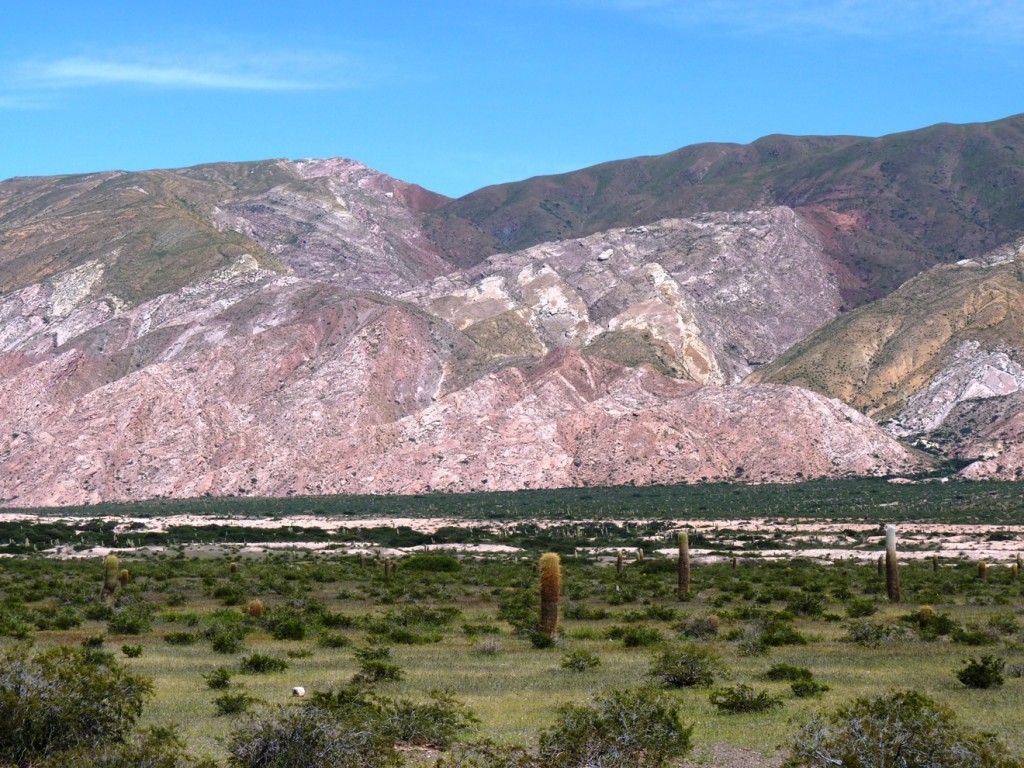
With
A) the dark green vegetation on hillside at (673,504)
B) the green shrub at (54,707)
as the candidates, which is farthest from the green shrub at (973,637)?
the dark green vegetation on hillside at (673,504)

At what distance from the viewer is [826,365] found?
161m

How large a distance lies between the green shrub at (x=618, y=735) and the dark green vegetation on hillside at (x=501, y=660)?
30 mm

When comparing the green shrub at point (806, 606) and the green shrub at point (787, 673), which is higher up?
the green shrub at point (787, 673)

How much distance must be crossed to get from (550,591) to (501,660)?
294 centimetres

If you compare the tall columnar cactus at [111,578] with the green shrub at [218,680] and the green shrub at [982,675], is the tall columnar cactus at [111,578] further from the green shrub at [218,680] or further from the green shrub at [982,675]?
the green shrub at [982,675]

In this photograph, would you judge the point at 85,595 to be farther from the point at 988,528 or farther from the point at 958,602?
the point at 988,528

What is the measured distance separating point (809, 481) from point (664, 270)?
260ft

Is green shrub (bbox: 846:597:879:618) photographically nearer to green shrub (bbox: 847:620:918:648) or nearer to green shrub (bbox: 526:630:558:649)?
green shrub (bbox: 847:620:918:648)

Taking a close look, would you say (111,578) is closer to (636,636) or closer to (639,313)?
(636,636)

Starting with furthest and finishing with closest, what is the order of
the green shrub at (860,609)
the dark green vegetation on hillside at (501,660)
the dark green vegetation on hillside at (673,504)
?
the dark green vegetation on hillside at (673,504) < the green shrub at (860,609) < the dark green vegetation on hillside at (501,660)

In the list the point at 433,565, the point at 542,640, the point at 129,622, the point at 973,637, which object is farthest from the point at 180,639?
the point at 433,565

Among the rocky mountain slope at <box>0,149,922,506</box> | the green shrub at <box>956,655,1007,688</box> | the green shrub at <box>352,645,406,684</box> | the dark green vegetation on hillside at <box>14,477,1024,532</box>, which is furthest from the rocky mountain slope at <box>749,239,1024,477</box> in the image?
the green shrub at <box>352,645,406,684</box>

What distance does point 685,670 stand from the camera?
2208 cm

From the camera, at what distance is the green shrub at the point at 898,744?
1264cm
